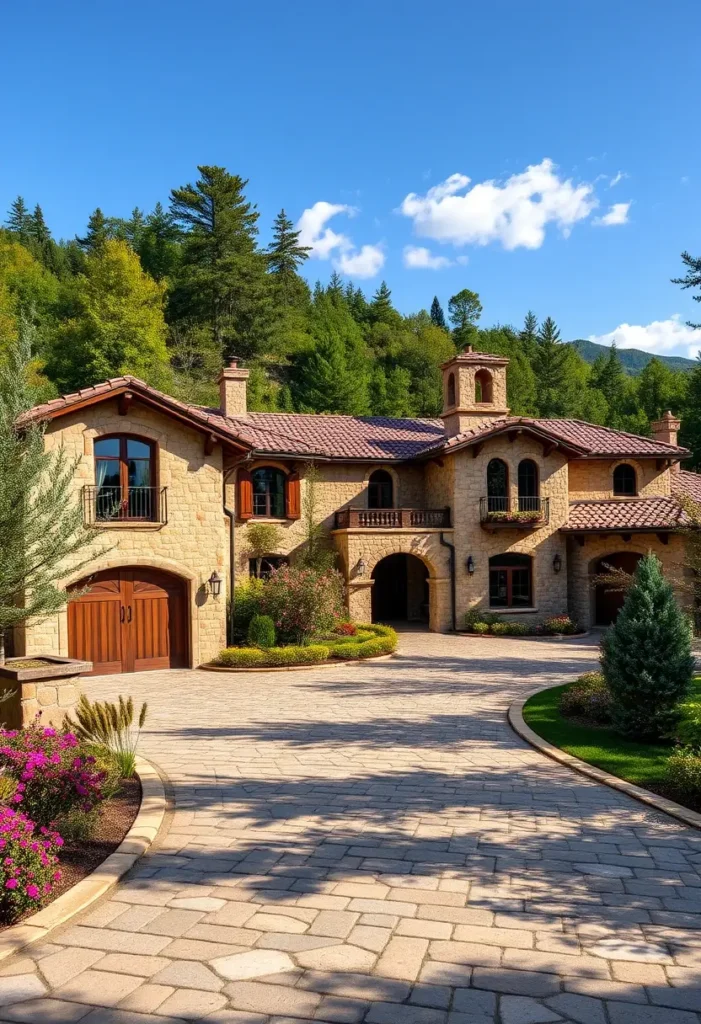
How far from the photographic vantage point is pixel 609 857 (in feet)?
22.4

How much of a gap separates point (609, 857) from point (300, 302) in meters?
70.3

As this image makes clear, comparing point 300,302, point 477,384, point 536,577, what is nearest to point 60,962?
point 536,577

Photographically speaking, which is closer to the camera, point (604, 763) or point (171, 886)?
point (171, 886)

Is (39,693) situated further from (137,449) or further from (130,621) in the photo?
(137,449)

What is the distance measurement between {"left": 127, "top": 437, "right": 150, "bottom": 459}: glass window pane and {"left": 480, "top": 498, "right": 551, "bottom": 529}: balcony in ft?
38.4

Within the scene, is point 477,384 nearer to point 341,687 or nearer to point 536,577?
point 536,577

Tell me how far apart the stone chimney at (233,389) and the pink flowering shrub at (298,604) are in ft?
25.4

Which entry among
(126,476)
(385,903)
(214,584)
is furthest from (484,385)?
(385,903)

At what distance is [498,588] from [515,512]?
9.11 feet

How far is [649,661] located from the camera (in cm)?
1123

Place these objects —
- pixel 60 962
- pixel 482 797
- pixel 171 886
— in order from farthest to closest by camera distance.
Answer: pixel 482 797, pixel 171 886, pixel 60 962

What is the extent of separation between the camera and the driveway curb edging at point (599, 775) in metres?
8.07

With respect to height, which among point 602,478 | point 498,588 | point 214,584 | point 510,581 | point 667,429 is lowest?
point 498,588

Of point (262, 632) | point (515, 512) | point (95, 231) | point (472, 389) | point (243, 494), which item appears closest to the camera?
point (262, 632)
